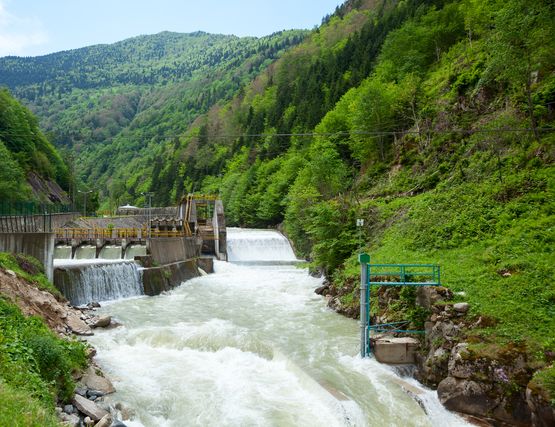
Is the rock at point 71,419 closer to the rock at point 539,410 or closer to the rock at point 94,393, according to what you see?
the rock at point 94,393

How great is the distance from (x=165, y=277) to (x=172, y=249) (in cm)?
542

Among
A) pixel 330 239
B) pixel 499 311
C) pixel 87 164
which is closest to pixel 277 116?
pixel 330 239

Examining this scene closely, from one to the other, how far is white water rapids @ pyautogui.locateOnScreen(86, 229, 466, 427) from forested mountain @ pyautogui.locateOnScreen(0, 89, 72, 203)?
1339 inches

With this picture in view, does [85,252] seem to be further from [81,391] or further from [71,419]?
[71,419]

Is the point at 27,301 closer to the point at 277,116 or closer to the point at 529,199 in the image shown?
the point at 529,199

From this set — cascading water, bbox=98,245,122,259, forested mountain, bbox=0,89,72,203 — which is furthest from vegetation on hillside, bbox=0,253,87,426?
forested mountain, bbox=0,89,72,203

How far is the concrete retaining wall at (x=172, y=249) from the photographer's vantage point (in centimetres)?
2691

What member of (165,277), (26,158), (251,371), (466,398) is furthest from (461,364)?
(26,158)

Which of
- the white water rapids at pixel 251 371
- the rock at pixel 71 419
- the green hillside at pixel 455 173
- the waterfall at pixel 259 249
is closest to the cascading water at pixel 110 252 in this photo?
the waterfall at pixel 259 249

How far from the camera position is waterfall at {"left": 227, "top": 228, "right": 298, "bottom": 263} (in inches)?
1487

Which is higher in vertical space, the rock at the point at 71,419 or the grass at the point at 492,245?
the grass at the point at 492,245

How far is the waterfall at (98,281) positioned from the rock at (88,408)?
36.3 ft

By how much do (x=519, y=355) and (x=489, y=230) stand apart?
7.53 m

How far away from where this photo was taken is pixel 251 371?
37.9 feet
